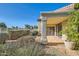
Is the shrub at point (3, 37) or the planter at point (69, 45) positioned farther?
the planter at point (69, 45)

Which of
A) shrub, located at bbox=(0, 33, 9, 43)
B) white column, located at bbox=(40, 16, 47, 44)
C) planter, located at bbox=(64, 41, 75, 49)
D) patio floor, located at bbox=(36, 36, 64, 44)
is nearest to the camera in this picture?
shrub, located at bbox=(0, 33, 9, 43)

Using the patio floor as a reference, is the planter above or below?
below

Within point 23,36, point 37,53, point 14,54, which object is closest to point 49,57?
point 37,53

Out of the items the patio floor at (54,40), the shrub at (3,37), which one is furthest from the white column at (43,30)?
the shrub at (3,37)

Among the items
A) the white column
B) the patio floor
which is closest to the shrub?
the white column

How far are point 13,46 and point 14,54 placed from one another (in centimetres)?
40

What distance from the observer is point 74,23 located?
10672 millimetres

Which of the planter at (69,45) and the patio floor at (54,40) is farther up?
the patio floor at (54,40)

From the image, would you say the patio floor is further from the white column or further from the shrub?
the shrub

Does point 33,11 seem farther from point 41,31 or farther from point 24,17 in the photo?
point 41,31

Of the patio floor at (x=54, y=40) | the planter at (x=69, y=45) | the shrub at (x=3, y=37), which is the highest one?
the shrub at (x=3, y=37)

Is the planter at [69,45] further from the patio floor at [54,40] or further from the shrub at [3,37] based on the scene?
the shrub at [3,37]

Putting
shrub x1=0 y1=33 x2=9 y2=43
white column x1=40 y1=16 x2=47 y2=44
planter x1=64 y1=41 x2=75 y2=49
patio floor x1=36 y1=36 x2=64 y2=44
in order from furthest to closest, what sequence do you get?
patio floor x1=36 y1=36 x2=64 y2=44 → white column x1=40 y1=16 x2=47 y2=44 → planter x1=64 y1=41 x2=75 y2=49 → shrub x1=0 y1=33 x2=9 y2=43

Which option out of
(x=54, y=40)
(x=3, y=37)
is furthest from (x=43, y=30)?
(x=3, y=37)
